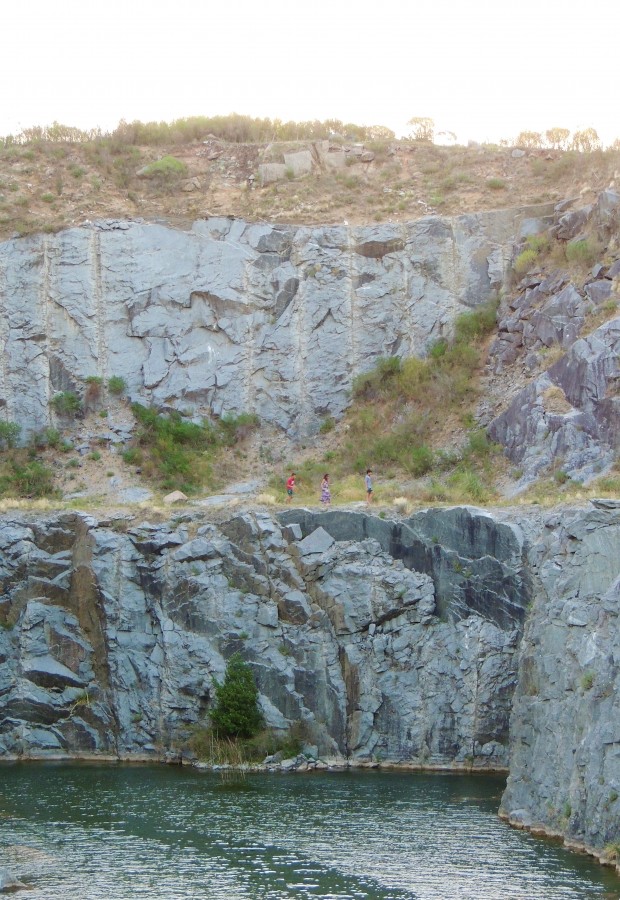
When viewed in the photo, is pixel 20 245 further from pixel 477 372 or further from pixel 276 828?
pixel 276 828

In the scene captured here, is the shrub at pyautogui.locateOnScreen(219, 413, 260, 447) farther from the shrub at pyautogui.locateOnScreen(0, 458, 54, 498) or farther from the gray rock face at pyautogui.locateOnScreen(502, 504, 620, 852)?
the gray rock face at pyautogui.locateOnScreen(502, 504, 620, 852)

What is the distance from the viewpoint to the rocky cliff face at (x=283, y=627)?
33969 millimetres

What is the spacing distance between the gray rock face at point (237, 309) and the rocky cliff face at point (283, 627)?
35.6 feet

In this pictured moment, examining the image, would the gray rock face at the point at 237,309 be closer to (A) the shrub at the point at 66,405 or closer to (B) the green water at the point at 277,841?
(A) the shrub at the point at 66,405

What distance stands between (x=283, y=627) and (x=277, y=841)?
35.3 ft

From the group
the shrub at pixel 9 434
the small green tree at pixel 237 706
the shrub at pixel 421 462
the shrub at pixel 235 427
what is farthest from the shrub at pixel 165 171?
the small green tree at pixel 237 706

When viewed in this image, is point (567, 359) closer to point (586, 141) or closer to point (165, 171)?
point (586, 141)

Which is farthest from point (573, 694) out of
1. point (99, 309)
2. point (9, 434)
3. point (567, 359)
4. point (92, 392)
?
point (99, 309)

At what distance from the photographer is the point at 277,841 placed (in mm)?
25484

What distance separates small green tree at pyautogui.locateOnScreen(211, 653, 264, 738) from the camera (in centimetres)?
3453

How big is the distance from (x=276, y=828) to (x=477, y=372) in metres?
23.6

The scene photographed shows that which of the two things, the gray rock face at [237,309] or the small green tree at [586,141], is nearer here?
the gray rock face at [237,309]

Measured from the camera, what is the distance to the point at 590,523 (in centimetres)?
2794

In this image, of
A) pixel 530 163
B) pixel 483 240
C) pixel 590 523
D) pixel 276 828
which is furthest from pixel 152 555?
pixel 530 163
